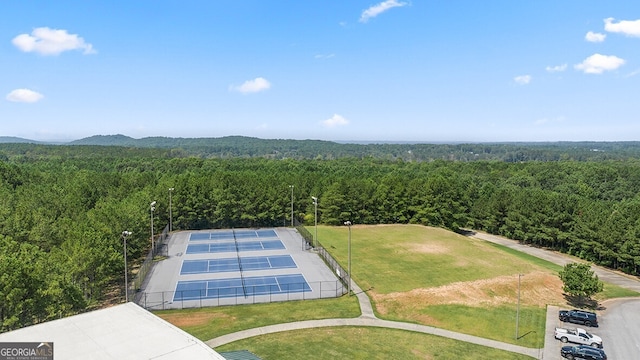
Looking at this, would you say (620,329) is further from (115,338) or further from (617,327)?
(115,338)

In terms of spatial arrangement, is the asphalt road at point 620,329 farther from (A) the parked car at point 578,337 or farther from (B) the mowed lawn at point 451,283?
(B) the mowed lawn at point 451,283

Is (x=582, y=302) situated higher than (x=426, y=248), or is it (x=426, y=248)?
(x=426, y=248)

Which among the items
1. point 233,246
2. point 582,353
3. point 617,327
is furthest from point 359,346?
point 233,246

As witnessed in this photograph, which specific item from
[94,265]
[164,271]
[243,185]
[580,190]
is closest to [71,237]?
[94,265]

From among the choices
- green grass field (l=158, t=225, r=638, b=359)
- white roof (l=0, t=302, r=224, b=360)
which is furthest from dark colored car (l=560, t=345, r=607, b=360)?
white roof (l=0, t=302, r=224, b=360)

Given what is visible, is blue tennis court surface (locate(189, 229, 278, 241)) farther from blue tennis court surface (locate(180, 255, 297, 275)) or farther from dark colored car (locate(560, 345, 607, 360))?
dark colored car (locate(560, 345, 607, 360))

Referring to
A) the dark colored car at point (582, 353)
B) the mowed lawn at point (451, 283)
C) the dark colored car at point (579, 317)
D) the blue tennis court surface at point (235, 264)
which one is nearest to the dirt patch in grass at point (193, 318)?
the blue tennis court surface at point (235, 264)
